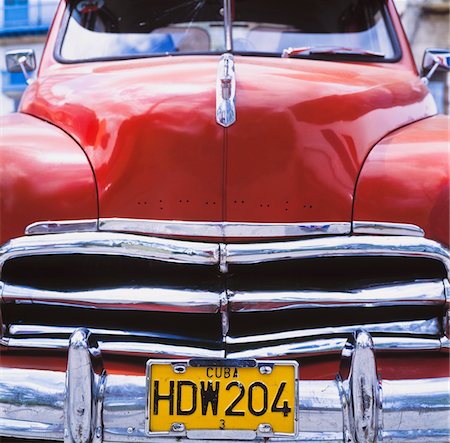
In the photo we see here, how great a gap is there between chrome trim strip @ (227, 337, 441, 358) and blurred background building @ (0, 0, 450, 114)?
3361 mm

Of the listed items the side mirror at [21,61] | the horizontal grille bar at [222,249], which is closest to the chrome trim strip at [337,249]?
the horizontal grille bar at [222,249]

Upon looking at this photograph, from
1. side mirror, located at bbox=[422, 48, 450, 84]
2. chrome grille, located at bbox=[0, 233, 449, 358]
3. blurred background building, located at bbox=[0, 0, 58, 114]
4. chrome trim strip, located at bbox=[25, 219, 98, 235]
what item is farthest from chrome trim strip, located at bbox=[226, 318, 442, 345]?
blurred background building, located at bbox=[0, 0, 58, 114]

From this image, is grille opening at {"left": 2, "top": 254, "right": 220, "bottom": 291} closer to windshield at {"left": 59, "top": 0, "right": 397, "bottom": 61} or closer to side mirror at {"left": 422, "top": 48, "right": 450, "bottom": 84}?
windshield at {"left": 59, "top": 0, "right": 397, "bottom": 61}

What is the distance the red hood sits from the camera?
196cm

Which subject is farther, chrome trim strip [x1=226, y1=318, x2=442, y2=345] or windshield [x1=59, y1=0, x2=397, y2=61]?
windshield [x1=59, y1=0, x2=397, y2=61]

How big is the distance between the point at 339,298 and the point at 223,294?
0.31 m

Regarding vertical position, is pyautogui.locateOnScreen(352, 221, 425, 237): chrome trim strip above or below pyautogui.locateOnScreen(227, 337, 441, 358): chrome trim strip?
above

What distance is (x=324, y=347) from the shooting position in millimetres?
1914

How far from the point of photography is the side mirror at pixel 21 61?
347 cm

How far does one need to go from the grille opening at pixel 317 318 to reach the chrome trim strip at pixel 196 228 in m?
0.23

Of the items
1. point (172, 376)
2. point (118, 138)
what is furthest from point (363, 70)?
point (172, 376)

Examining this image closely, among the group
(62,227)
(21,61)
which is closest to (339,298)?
(62,227)

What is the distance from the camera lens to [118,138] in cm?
206

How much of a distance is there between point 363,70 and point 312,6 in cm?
70
